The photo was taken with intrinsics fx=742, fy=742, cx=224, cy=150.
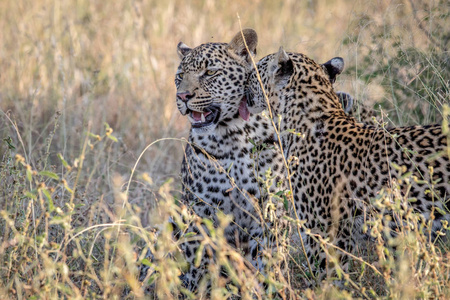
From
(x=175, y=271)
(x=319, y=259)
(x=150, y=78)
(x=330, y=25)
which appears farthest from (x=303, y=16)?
(x=175, y=271)

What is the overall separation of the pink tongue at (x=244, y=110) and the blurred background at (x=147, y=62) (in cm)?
89

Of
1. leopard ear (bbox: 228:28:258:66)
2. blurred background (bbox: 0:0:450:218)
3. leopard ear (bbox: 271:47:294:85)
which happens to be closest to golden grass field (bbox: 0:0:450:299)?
blurred background (bbox: 0:0:450:218)

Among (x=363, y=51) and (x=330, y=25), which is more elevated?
(x=363, y=51)

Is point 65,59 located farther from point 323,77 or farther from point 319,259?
point 319,259

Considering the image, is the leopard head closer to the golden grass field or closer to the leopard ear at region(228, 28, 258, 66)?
the leopard ear at region(228, 28, 258, 66)

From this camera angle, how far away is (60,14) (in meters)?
11.3

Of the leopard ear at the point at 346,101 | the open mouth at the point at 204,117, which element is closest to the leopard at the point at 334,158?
the open mouth at the point at 204,117

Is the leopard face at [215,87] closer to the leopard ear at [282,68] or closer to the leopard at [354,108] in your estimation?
the leopard ear at [282,68]

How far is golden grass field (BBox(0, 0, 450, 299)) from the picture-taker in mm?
5313

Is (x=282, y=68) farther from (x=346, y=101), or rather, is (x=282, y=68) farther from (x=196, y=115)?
(x=346, y=101)

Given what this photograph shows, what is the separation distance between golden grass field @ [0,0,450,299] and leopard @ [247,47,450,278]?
0.39m

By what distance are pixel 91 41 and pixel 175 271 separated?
8393 millimetres

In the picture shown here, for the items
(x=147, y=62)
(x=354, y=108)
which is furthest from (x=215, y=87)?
(x=147, y=62)

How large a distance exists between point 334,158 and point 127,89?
17.5 ft
